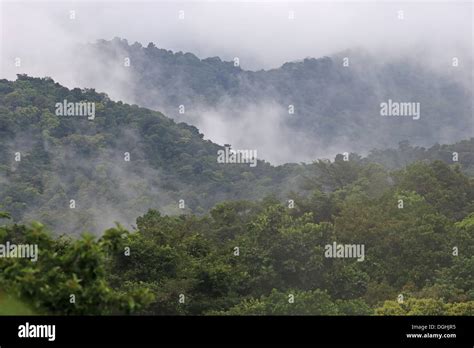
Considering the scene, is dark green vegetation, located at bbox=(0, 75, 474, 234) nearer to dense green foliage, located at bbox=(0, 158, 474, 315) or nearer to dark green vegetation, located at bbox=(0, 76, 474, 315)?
dark green vegetation, located at bbox=(0, 76, 474, 315)

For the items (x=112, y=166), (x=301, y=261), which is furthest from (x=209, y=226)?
(x=112, y=166)

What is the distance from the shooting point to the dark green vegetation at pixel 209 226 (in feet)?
24.8

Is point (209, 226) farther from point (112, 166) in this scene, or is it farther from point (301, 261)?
point (112, 166)

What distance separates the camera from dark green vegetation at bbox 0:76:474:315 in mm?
7547

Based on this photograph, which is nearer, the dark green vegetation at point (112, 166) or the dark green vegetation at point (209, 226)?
the dark green vegetation at point (209, 226)

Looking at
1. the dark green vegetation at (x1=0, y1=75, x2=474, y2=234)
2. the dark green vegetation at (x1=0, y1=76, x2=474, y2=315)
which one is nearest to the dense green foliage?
the dark green vegetation at (x1=0, y1=76, x2=474, y2=315)

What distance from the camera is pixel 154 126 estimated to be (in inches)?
2120

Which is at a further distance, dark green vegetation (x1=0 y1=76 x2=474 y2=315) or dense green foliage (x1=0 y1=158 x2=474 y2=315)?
dense green foliage (x1=0 y1=158 x2=474 y2=315)

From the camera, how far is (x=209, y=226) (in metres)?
28.6

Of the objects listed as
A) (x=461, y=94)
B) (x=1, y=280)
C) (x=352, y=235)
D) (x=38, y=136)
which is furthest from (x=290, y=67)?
(x=1, y=280)

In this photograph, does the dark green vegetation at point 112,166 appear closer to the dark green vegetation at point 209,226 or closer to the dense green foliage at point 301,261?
the dark green vegetation at point 209,226

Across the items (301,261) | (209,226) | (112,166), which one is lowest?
(301,261)

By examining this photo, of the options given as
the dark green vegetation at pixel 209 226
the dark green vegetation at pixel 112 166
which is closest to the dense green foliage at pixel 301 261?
the dark green vegetation at pixel 209 226

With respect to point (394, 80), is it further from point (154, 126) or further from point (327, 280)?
point (327, 280)
